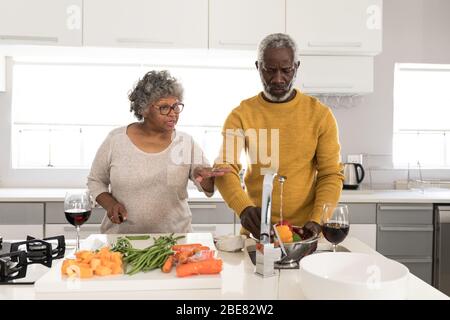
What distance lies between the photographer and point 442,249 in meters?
2.94

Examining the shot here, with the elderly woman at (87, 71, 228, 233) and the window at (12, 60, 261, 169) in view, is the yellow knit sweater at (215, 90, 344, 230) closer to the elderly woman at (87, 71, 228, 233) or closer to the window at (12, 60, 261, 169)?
the elderly woman at (87, 71, 228, 233)

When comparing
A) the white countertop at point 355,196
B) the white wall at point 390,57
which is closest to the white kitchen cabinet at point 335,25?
the white wall at point 390,57

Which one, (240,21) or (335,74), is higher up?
(240,21)

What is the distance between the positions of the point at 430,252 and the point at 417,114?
1.25 metres

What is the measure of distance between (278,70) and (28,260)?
1.04 metres

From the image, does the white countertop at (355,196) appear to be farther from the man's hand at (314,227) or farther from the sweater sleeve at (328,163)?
the man's hand at (314,227)

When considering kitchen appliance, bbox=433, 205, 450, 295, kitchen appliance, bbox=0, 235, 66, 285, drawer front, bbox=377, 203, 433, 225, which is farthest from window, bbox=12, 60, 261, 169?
kitchen appliance, bbox=0, 235, 66, 285

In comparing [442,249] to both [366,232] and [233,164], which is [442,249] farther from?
[233,164]

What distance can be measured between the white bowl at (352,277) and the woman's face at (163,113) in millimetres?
945

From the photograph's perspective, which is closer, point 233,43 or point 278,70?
point 278,70

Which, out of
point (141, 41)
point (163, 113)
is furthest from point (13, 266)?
point (141, 41)

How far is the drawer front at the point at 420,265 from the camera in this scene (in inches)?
116

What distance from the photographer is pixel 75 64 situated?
11.2 ft
